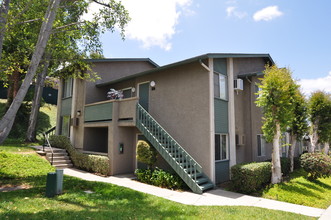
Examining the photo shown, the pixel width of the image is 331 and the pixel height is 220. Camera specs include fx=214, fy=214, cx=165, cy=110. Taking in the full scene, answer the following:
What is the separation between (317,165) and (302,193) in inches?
104

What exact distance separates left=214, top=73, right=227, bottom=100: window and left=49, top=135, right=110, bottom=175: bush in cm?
671

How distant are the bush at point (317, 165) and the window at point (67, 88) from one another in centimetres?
1604

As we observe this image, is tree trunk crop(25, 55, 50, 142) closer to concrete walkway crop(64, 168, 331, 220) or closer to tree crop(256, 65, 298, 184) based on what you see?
concrete walkway crop(64, 168, 331, 220)

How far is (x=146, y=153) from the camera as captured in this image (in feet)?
33.2

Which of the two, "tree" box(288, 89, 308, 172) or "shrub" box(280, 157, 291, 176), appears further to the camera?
"tree" box(288, 89, 308, 172)

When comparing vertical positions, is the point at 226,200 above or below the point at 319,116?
below

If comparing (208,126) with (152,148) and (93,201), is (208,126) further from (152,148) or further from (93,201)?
(93,201)

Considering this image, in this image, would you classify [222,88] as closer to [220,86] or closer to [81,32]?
[220,86]

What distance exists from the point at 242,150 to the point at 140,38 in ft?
31.3

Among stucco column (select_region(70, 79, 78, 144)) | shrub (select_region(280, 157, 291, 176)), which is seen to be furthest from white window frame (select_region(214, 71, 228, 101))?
stucco column (select_region(70, 79, 78, 144))

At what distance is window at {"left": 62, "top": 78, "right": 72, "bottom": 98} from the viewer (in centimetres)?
1670

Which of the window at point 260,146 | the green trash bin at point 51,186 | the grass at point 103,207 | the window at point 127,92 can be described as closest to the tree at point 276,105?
the window at point 260,146

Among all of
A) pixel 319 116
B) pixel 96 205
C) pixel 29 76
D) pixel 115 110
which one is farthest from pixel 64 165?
pixel 319 116

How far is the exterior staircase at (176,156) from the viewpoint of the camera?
8.72 m
